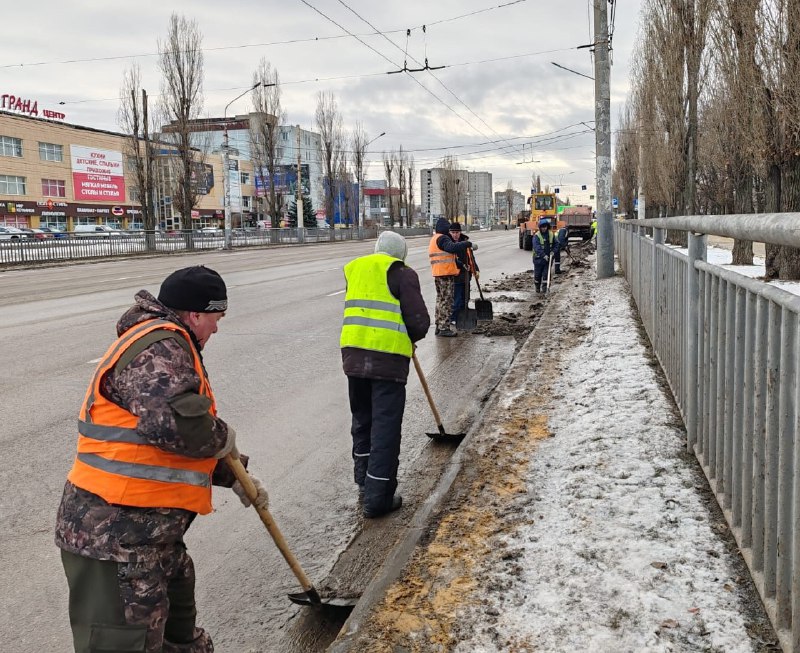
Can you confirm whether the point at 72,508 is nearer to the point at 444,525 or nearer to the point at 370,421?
the point at 444,525

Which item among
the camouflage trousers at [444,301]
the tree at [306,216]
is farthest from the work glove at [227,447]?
the tree at [306,216]

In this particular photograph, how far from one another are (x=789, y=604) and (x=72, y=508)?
2305 millimetres

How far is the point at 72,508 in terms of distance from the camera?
2.28 m

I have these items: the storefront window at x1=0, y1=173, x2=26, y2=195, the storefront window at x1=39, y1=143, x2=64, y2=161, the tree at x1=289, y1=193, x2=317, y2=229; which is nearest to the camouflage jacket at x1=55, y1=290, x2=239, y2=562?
the storefront window at x1=0, y1=173, x2=26, y2=195

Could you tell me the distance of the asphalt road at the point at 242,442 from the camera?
344cm

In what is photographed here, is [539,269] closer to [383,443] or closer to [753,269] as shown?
[753,269]

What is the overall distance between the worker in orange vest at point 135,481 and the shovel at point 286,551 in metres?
0.21

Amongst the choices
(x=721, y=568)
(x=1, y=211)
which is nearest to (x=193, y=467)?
(x=721, y=568)

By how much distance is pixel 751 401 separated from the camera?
2.94 m

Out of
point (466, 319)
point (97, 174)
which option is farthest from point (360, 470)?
point (97, 174)

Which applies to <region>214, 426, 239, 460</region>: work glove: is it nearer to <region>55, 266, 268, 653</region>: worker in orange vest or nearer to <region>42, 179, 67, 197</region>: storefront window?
<region>55, 266, 268, 653</region>: worker in orange vest

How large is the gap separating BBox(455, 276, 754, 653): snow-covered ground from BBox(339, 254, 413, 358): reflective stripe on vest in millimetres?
1128

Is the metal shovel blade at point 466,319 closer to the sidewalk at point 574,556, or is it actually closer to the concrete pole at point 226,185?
the sidewalk at point 574,556

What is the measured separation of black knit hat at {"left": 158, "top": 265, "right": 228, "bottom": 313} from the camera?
8.03ft
